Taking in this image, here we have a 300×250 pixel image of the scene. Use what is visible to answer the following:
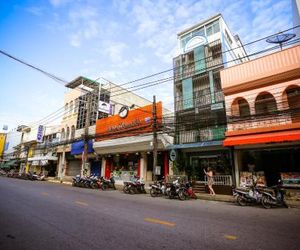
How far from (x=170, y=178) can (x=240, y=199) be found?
5507 millimetres

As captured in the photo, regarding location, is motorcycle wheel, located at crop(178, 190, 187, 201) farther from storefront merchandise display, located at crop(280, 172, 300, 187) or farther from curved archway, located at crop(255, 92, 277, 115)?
curved archway, located at crop(255, 92, 277, 115)

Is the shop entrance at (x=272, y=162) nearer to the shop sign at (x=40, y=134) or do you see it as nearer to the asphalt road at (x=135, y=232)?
the asphalt road at (x=135, y=232)

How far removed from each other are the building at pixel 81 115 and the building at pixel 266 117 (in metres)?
15.3

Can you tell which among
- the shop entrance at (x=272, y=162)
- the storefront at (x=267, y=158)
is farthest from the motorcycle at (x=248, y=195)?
the shop entrance at (x=272, y=162)

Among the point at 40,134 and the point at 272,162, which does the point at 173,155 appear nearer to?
the point at 272,162

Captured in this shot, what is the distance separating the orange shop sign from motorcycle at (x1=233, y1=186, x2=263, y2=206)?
984cm

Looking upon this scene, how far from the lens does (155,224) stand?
5.47 meters

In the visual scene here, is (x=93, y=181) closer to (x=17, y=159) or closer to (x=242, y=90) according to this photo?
(x=242, y=90)

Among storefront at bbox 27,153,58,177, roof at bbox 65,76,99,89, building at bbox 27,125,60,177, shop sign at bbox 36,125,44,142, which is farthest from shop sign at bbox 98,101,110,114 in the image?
shop sign at bbox 36,125,44,142

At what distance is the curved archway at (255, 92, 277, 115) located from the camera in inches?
523

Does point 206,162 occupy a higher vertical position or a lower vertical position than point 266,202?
higher

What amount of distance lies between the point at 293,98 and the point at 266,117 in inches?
77.2

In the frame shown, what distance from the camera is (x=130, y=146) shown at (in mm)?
20812

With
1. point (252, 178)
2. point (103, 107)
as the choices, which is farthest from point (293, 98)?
point (103, 107)
